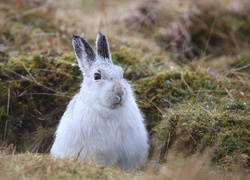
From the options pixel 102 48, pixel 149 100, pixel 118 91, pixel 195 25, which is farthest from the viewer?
pixel 195 25

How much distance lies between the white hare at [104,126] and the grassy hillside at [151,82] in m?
0.33

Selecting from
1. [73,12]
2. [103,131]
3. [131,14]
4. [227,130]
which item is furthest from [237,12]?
[103,131]

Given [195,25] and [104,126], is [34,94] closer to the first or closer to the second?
[104,126]

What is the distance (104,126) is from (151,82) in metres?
1.77

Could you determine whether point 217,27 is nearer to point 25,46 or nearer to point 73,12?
point 73,12

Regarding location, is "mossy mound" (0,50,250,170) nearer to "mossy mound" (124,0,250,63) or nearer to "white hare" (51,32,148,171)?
"white hare" (51,32,148,171)

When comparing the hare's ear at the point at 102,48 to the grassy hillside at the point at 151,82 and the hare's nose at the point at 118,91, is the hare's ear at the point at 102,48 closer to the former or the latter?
the hare's nose at the point at 118,91

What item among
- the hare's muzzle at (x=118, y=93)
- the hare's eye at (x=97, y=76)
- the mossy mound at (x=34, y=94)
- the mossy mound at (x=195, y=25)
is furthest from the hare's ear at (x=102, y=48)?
the mossy mound at (x=195, y=25)

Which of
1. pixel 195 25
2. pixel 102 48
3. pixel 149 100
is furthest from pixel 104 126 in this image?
pixel 195 25

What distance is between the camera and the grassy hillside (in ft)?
18.0

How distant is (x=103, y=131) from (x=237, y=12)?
252 inches

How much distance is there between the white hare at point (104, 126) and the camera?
5938 mm

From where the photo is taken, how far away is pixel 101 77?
6035 mm

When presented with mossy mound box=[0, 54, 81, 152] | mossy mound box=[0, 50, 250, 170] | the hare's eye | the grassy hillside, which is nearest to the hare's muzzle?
the hare's eye
